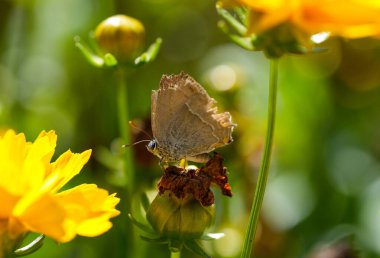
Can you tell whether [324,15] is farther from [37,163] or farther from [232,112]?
[232,112]

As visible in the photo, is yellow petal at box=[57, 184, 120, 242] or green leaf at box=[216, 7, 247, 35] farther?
green leaf at box=[216, 7, 247, 35]

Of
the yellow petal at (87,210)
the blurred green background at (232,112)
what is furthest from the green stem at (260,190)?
the blurred green background at (232,112)

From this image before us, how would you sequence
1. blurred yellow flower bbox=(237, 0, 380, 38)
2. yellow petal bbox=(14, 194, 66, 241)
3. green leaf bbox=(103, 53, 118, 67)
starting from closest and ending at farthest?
yellow petal bbox=(14, 194, 66, 241)
blurred yellow flower bbox=(237, 0, 380, 38)
green leaf bbox=(103, 53, 118, 67)

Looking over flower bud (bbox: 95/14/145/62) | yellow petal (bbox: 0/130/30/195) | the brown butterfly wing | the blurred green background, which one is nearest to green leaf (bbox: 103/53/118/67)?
flower bud (bbox: 95/14/145/62)

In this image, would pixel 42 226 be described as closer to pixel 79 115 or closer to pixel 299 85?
pixel 79 115

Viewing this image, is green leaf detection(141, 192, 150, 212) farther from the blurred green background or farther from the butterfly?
the blurred green background
